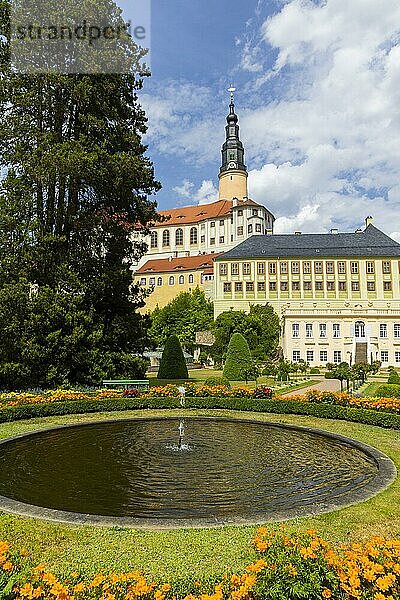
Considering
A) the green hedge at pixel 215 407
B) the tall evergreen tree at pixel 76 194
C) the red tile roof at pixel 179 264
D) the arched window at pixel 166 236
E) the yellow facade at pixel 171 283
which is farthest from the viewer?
the arched window at pixel 166 236

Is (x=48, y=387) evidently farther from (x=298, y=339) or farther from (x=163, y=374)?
(x=298, y=339)

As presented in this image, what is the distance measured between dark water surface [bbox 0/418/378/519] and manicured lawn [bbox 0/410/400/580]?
682mm

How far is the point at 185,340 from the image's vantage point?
6856 centimetres

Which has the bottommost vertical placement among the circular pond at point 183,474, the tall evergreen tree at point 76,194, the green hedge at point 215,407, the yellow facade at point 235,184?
the circular pond at point 183,474

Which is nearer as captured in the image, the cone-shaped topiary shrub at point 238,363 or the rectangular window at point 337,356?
the cone-shaped topiary shrub at point 238,363

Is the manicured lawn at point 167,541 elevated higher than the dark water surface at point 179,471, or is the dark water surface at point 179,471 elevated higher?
the dark water surface at point 179,471

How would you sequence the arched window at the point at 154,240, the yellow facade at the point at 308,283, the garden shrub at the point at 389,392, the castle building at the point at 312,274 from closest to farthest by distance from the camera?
1. the garden shrub at the point at 389,392
2. the yellow facade at the point at 308,283
3. the castle building at the point at 312,274
4. the arched window at the point at 154,240

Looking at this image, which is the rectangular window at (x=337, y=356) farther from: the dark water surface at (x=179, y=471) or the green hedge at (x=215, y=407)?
the dark water surface at (x=179, y=471)

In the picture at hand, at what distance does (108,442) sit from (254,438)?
134 inches

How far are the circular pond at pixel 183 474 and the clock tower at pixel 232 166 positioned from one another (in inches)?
3482

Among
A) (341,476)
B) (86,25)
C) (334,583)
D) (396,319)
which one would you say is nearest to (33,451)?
(341,476)

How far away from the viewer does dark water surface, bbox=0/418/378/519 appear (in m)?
7.53

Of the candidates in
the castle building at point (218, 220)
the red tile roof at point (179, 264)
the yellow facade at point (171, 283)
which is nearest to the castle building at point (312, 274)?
the yellow facade at point (171, 283)

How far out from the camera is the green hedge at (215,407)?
49.1 ft
